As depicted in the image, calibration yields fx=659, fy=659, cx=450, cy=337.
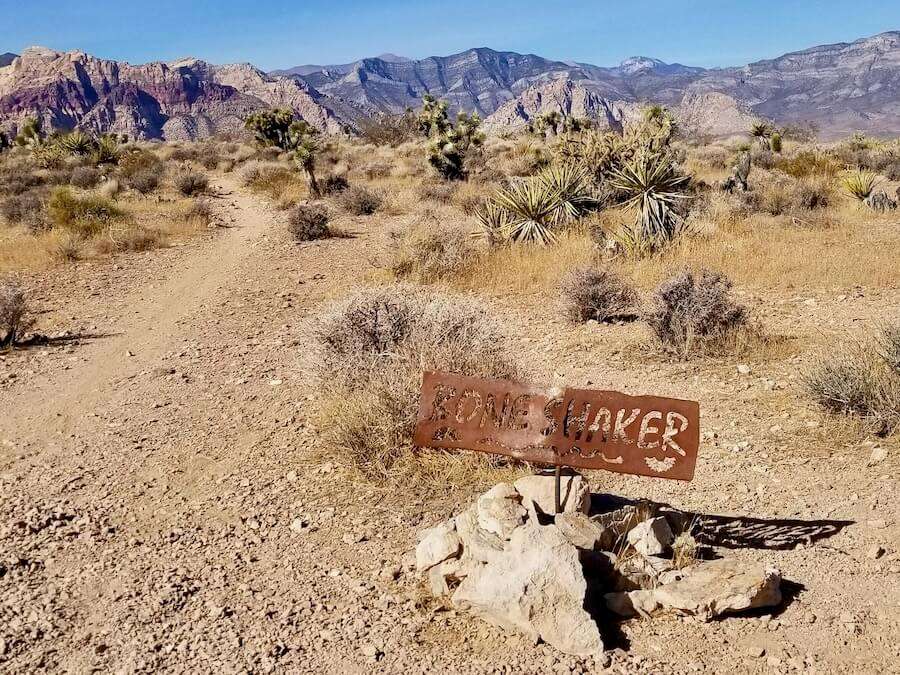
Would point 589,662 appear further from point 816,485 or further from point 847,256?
point 847,256

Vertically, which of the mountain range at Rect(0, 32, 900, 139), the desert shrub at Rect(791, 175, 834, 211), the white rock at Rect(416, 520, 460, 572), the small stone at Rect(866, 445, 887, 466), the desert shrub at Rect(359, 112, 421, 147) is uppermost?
the mountain range at Rect(0, 32, 900, 139)

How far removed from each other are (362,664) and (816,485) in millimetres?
3024

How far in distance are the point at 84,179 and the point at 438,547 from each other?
2266 cm

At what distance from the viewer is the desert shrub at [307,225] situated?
13.7m

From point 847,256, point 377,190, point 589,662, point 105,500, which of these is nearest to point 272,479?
point 105,500

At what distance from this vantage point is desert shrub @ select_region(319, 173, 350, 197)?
19.5 metres

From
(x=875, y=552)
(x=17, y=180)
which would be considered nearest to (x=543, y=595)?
(x=875, y=552)

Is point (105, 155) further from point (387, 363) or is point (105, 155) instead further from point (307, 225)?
point (387, 363)

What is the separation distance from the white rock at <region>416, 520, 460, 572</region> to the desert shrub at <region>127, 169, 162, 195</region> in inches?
790

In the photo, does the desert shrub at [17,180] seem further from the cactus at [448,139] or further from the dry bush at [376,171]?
the cactus at [448,139]

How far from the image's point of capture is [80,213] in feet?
46.7

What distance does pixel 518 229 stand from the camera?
11758 millimetres

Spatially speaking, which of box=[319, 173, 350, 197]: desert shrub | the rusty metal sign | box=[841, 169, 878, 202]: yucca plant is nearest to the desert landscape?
the rusty metal sign

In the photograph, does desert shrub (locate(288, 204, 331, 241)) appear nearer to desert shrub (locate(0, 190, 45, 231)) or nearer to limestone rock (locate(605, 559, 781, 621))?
desert shrub (locate(0, 190, 45, 231))
